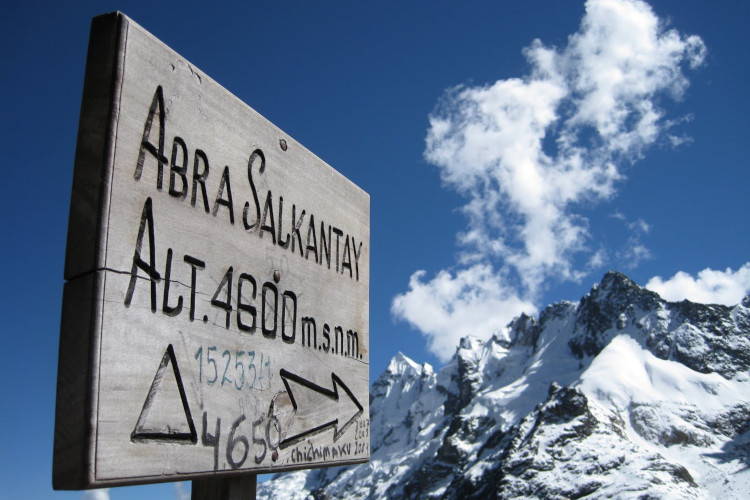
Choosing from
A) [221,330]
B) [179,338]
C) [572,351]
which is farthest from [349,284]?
[572,351]

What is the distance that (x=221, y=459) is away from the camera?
1640 mm

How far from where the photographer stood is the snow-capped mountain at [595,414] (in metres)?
90.8

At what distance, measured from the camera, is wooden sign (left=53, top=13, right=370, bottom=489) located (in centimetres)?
140

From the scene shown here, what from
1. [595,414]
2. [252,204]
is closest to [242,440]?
[252,204]

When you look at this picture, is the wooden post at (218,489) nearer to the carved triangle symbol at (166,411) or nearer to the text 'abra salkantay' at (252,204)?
the carved triangle symbol at (166,411)

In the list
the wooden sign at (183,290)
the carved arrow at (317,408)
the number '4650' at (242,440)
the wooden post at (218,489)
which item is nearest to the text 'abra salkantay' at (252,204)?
the wooden sign at (183,290)

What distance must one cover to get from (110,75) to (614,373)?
4998 inches

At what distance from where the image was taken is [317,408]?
2109 millimetres

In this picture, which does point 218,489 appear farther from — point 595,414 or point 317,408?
point 595,414

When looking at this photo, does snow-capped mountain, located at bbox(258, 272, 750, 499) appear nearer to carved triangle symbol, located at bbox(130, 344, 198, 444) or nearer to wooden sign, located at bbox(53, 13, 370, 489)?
wooden sign, located at bbox(53, 13, 370, 489)

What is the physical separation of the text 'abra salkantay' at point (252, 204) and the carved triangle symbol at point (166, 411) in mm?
431

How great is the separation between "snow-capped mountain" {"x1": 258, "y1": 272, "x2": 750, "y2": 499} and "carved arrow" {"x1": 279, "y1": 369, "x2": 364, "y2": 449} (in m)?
85.8

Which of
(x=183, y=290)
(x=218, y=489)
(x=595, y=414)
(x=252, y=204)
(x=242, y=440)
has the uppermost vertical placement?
(x=595, y=414)

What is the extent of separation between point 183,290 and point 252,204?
41cm
